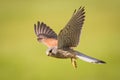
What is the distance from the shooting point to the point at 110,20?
1488 centimetres

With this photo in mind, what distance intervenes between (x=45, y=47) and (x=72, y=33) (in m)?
5.39

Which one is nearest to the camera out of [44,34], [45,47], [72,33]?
[72,33]

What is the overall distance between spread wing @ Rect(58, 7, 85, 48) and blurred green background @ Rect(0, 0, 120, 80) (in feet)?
8.17

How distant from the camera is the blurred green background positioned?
421 inches

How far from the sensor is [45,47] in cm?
1256

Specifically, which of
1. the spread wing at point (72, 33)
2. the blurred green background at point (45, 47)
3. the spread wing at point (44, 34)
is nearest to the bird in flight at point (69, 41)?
the spread wing at point (72, 33)

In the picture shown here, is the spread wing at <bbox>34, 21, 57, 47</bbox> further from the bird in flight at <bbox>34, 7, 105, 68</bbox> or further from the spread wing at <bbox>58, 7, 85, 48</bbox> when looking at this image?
the spread wing at <bbox>58, 7, 85, 48</bbox>

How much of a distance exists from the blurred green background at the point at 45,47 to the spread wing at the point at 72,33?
8.17ft

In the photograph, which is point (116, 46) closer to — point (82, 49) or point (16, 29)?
point (82, 49)

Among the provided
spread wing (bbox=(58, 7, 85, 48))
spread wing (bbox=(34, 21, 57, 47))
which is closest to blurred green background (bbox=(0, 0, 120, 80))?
spread wing (bbox=(34, 21, 57, 47))

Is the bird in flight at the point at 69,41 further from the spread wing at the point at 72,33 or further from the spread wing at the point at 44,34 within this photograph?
the spread wing at the point at 44,34

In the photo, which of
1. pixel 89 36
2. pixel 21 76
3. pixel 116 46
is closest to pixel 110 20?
pixel 89 36

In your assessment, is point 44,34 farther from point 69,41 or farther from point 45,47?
point 45,47

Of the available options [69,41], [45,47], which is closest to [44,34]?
[69,41]
